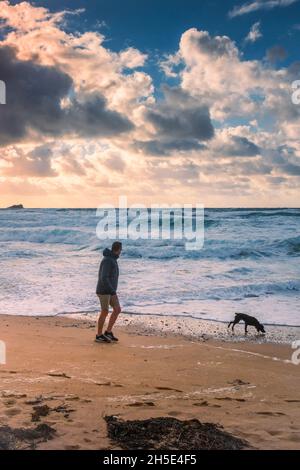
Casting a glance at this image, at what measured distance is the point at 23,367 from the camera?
627 centimetres

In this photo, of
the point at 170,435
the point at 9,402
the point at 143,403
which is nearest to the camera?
the point at 170,435

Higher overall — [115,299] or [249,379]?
[115,299]

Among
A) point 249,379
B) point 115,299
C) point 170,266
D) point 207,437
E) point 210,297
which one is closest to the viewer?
point 207,437

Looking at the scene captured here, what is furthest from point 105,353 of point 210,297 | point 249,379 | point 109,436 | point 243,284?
point 243,284

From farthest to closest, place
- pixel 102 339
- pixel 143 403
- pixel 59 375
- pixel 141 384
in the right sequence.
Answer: pixel 102 339, pixel 59 375, pixel 141 384, pixel 143 403

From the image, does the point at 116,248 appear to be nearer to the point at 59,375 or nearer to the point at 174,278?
the point at 59,375

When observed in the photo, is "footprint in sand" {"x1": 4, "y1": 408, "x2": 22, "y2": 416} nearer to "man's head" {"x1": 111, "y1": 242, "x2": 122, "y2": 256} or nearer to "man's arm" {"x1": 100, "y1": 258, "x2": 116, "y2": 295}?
"man's arm" {"x1": 100, "y1": 258, "x2": 116, "y2": 295}

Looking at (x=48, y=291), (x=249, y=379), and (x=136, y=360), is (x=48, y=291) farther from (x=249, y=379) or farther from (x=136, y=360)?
(x=249, y=379)

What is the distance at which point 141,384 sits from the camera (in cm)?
580

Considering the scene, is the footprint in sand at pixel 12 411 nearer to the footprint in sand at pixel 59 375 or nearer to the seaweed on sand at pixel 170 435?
the seaweed on sand at pixel 170 435

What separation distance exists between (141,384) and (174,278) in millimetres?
9840

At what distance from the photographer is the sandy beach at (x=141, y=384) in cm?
427

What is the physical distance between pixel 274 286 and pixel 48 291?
657cm

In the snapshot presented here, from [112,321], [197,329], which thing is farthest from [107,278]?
[197,329]
